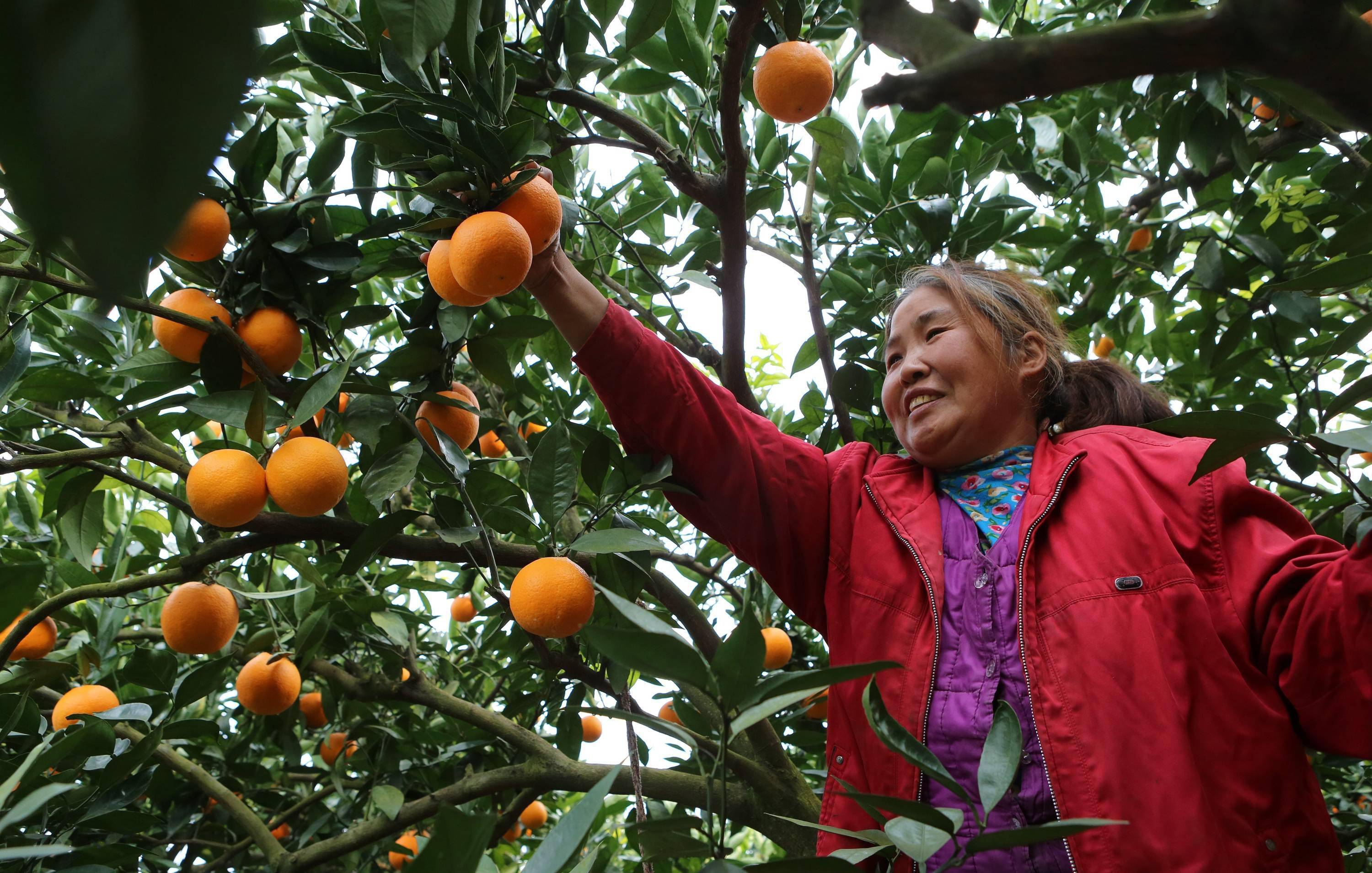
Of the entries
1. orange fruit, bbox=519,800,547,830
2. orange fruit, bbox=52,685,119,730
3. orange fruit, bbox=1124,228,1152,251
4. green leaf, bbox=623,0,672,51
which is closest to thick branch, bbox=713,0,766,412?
green leaf, bbox=623,0,672,51

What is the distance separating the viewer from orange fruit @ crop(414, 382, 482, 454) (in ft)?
4.62

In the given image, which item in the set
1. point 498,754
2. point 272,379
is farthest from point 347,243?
point 498,754

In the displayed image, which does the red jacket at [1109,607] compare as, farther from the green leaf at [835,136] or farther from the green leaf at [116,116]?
the green leaf at [116,116]

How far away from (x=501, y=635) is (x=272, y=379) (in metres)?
0.85

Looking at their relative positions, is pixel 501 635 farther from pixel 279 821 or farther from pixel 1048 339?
pixel 1048 339

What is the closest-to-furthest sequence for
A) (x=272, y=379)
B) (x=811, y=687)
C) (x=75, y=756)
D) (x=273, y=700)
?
1. (x=811, y=687)
2. (x=75, y=756)
3. (x=272, y=379)
4. (x=273, y=700)

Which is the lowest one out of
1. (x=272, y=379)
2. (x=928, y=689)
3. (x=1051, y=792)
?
(x=1051, y=792)

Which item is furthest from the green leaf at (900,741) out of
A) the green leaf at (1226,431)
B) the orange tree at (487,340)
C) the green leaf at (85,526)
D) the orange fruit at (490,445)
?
the orange fruit at (490,445)

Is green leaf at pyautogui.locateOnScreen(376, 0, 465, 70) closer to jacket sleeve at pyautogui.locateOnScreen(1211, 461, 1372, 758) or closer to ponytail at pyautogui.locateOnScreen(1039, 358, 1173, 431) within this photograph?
jacket sleeve at pyautogui.locateOnScreen(1211, 461, 1372, 758)

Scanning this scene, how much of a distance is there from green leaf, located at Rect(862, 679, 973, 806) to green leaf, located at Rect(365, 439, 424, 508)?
760 mm

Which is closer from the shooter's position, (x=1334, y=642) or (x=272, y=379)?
(x=1334, y=642)

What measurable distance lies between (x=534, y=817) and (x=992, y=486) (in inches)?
66.8

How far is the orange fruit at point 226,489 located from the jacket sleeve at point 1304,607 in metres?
1.18

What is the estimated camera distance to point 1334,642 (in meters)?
1.08
